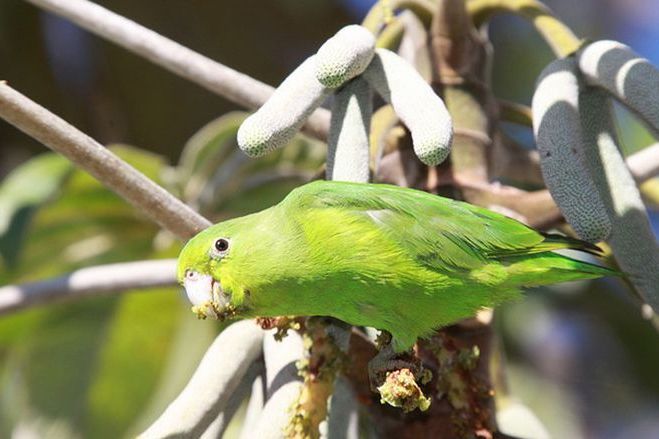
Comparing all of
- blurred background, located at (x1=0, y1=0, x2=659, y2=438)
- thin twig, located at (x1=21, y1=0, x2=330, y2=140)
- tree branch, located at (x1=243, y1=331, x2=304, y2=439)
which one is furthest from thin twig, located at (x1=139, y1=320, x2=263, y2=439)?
blurred background, located at (x1=0, y1=0, x2=659, y2=438)

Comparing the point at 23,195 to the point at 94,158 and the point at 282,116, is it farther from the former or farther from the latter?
the point at 282,116

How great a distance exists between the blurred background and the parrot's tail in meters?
0.28

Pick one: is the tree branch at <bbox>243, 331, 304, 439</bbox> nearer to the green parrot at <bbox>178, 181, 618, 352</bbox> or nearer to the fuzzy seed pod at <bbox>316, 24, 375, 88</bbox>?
the green parrot at <bbox>178, 181, 618, 352</bbox>

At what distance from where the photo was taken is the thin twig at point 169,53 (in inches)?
49.8

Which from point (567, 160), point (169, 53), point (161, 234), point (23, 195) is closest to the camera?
point (567, 160)

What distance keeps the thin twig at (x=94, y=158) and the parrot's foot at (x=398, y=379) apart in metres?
0.25

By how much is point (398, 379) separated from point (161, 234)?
2.86 feet

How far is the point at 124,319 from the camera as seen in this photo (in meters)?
1.84

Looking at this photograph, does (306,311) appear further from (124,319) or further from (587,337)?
(587,337)

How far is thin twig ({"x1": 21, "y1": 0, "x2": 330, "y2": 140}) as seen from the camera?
1266 millimetres

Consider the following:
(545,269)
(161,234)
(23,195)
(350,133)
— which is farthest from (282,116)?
(161,234)

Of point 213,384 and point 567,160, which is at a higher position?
point 567,160

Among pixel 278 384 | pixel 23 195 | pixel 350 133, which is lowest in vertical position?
pixel 23 195

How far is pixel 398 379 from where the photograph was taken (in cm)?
107
